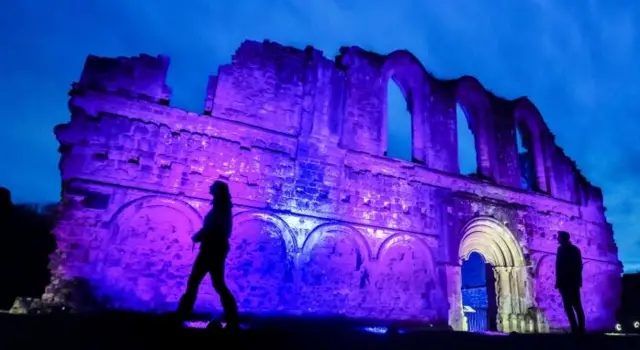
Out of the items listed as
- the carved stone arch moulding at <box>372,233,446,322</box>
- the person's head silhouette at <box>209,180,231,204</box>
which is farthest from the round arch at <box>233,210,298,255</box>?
the person's head silhouette at <box>209,180,231,204</box>

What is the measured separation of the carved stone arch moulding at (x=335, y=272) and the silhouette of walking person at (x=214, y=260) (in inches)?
158

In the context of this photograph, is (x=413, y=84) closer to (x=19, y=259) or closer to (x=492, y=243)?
(x=492, y=243)

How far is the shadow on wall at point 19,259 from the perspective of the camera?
476 inches

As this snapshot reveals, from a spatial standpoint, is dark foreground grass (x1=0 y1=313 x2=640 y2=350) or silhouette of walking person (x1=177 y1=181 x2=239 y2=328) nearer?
dark foreground grass (x1=0 y1=313 x2=640 y2=350)

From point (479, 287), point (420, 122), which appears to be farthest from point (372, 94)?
point (479, 287)

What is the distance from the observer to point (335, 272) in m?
8.80

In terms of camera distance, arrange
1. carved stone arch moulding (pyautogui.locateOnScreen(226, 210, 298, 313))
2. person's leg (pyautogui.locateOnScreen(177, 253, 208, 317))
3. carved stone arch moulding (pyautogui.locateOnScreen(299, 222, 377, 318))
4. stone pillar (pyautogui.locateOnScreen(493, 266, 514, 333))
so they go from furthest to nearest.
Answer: stone pillar (pyautogui.locateOnScreen(493, 266, 514, 333)), carved stone arch moulding (pyautogui.locateOnScreen(299, 222, 377, 318)), carved stone arch moulding (pyautogui.locateOnScreen(226, 210, 298, 313)), person's leg (pyautogui.locateOnScreen(177, 253, 208, 317))

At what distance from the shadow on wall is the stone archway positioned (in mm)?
12980

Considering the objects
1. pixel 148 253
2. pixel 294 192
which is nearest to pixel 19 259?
pixel 148 253

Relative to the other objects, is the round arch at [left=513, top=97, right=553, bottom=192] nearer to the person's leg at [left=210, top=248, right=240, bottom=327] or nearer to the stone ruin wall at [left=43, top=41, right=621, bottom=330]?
the stone ruin wall at [left=43, top=41, right=621, bottom=330]

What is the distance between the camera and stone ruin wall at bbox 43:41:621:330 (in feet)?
24.1

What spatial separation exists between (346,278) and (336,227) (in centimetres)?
122

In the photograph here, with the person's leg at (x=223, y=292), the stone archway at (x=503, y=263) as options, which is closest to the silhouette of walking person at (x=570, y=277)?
the stone archway at (x=503, y=263)

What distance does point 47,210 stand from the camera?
58.1 feet
